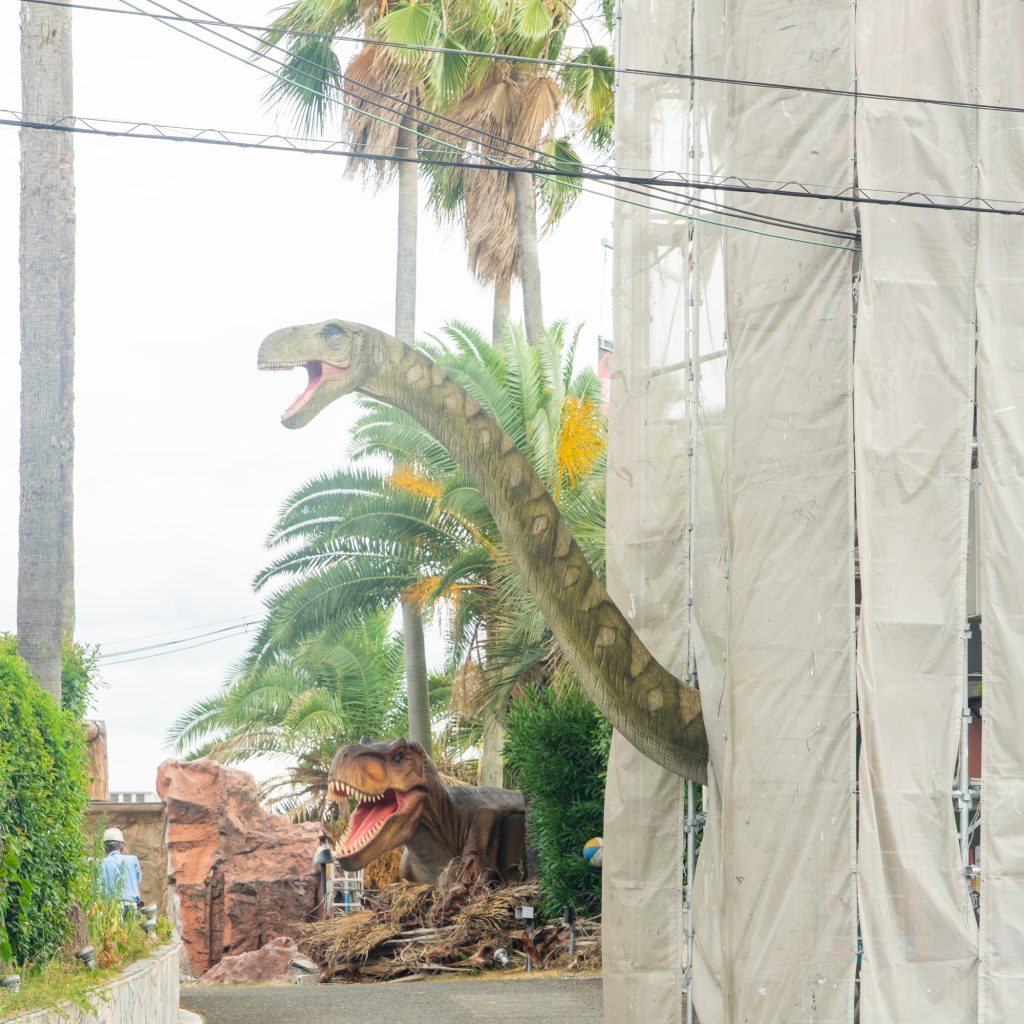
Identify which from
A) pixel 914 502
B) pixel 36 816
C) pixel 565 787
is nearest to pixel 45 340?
pixel 36 816

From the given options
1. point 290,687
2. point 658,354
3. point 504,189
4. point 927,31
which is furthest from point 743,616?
point 290,687

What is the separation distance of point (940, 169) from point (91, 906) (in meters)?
7.64

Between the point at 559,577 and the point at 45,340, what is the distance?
4.92m

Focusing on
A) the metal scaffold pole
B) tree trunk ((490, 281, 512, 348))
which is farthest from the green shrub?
tree trunk ((490, 281, 512, 348))

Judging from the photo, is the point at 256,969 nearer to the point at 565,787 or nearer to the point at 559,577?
the point at 565,787

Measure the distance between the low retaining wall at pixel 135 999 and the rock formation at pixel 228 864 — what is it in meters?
9.09

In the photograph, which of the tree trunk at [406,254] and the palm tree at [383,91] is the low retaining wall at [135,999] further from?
the tree trunk at [406,254]

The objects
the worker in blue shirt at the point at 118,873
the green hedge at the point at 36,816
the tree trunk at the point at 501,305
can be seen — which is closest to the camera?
the green hedge at the point at 36,816

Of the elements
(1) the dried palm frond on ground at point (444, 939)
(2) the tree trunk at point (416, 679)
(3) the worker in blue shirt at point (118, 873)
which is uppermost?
(2) the tree trunk at point (416, 679)

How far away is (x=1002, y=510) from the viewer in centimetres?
996

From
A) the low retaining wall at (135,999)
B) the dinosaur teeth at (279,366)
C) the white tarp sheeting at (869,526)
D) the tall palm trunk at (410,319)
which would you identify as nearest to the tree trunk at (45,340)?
the low retaining wall at (135,999)

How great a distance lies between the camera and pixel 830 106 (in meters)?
10.2

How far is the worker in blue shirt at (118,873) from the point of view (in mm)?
11562

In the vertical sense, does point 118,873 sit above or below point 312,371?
below
